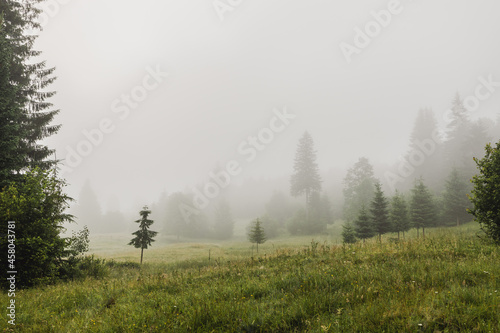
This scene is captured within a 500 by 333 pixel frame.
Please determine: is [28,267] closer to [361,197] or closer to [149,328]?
[149,328]

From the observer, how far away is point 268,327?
12.3ft

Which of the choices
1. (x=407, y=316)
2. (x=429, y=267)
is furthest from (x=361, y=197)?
(x=407, y=316)

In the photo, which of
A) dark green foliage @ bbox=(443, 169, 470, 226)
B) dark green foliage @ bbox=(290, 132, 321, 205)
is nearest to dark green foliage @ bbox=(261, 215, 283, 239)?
Answer: dark green foliage @ bbox=(290, 132, 321, 205)

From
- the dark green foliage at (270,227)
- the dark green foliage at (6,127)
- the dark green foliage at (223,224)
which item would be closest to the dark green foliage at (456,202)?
the dark green foliage at (270,227)

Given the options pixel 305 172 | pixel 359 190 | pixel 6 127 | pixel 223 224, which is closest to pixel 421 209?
pixel 359 190

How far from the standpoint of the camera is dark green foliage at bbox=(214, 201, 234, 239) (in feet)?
190

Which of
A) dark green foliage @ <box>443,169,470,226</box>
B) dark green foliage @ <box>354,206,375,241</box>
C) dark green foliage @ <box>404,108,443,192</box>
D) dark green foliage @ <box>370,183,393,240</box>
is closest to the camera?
dark green foliage @ <box>370,183,393,240</box>

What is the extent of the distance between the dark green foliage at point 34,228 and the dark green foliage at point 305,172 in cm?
4914

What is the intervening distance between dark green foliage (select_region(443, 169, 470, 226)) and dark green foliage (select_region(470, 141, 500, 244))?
89.4 feet

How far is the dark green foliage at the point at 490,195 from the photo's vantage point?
831 centimetres

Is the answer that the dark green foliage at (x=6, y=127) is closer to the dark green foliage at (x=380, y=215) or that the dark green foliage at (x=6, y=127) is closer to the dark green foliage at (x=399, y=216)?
the dark green foliage at (x=380, y=215)

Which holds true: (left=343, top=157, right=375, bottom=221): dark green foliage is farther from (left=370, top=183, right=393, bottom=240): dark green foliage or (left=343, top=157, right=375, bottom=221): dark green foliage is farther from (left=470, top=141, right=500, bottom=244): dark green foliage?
(left=470, top=141, right=500, bottom=244): dark green foliage

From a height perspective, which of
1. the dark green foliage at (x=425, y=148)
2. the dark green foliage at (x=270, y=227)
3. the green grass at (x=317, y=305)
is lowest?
the dark green foliage at (x=270, y=227)

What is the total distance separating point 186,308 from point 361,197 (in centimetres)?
4540
